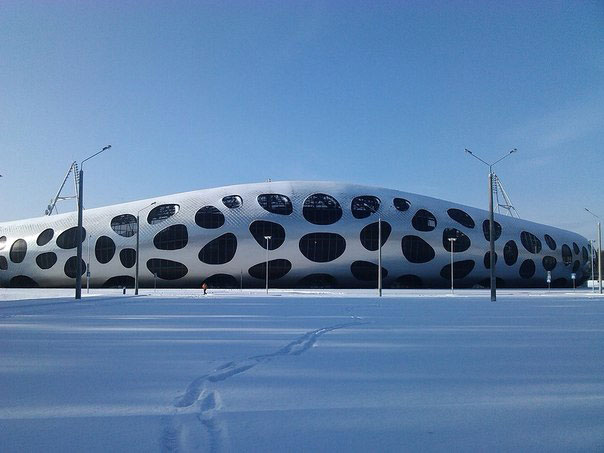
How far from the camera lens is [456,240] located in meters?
61.1

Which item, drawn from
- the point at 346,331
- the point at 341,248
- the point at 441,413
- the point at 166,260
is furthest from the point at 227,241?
the point at 441,413

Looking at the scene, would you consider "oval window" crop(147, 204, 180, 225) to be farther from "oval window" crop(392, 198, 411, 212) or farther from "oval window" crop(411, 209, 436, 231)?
"oval window" crop(411, 209, 436, 231)

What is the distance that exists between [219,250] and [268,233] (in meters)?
5.48

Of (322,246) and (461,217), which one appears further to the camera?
(461,217)

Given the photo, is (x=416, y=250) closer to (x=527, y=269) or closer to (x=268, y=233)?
(x=527, y=269)

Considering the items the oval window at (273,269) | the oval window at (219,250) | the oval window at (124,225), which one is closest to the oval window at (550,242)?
the oval window at (273,269)

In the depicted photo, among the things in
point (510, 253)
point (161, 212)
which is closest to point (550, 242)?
point (510, 253)

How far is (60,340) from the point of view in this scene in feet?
32.9

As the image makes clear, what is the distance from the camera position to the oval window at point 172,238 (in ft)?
191

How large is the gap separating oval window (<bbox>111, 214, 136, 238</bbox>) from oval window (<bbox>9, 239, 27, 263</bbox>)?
35.6ft

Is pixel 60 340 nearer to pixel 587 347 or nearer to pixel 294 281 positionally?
pixel 587 347

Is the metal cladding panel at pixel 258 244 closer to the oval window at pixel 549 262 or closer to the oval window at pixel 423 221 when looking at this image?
the oval window at pixel 423 221

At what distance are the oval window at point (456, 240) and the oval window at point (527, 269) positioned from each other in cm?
872

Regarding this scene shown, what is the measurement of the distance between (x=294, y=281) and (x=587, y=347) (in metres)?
50.4
